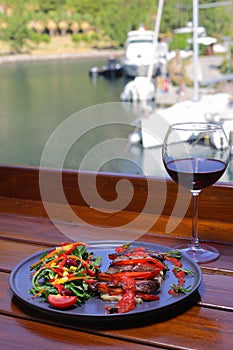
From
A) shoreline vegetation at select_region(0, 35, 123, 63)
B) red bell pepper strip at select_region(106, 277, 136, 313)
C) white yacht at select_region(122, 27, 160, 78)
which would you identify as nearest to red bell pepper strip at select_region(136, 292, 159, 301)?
red bell pepper strip at select_region(106, 277, 136, 313)

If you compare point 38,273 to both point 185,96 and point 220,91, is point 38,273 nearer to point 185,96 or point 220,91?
point 185,96

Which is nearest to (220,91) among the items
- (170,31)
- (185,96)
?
(185,96)

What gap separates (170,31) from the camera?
20219mm

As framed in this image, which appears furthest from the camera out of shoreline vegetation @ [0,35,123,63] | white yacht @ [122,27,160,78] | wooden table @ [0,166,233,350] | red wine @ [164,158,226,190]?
shoreline vegetation @ [0,35,123,63]

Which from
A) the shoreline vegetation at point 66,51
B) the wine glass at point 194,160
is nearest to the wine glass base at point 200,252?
Result: the wine glass at point 194,160

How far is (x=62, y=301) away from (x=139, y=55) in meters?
17.7

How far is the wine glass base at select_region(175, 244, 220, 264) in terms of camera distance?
A: 25.3 inches

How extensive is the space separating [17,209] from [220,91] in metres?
13.2

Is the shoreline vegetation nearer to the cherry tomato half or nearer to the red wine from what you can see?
the red wine

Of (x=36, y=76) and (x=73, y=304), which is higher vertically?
(x=73, y=304)

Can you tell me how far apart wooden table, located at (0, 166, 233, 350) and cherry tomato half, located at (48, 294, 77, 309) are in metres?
0.02

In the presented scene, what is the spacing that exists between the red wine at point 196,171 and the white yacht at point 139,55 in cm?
1656

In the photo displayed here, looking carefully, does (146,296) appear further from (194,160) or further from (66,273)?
(194,160)

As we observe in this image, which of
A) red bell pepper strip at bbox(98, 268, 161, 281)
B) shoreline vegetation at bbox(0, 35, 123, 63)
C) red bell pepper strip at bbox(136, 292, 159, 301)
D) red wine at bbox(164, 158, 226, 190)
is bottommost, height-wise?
shoreline vegetation at bbox(0, 35, 123, 63)
